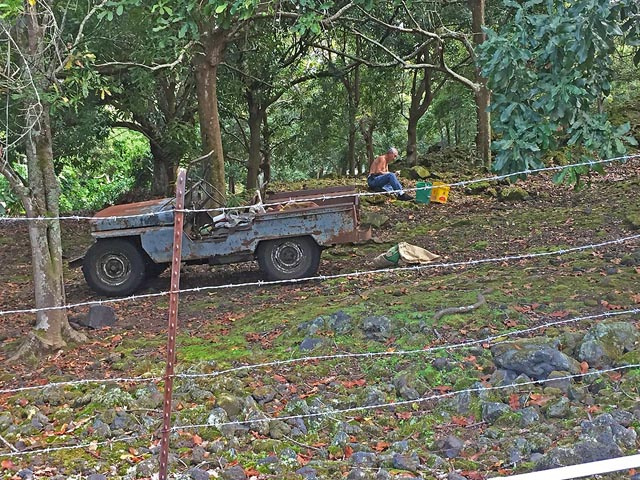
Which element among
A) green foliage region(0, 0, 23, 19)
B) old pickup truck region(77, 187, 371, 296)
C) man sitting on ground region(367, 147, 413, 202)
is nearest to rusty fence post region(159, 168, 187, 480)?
green foliage region(0, 0, 23, 19)

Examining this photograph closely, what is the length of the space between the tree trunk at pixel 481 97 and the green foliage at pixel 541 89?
848 centimetres

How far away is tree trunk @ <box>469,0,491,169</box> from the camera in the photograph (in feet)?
47.1

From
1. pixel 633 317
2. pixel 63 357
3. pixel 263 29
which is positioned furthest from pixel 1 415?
pixel 263 29

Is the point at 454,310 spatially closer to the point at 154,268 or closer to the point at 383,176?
the point at 154,268

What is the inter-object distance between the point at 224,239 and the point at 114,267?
1.52 metres

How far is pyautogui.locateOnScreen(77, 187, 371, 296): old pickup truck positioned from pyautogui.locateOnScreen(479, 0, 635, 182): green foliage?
143 inches

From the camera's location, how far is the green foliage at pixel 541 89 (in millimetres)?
4883

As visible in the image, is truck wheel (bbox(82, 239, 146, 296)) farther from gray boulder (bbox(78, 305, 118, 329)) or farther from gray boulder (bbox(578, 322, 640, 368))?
gray boulder (bbox(578, 322, 640, 368))

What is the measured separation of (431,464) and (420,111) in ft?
54.0

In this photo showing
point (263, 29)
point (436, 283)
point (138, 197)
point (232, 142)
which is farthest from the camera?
point (232, 142)

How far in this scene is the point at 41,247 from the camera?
6.65 metres

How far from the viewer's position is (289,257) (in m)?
8.91

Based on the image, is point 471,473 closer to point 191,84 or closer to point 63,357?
point 63,357

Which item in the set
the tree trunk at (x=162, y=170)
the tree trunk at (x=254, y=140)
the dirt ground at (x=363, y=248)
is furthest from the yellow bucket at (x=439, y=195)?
the tree trunk at (x=162, y=170)
